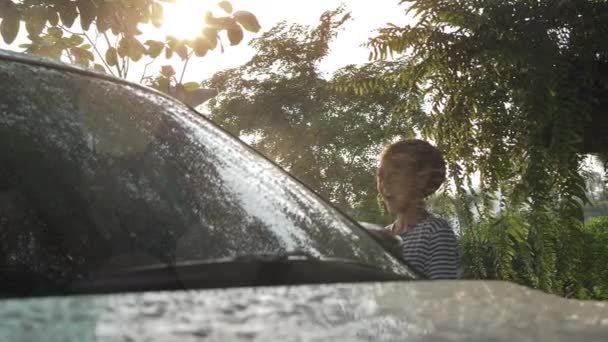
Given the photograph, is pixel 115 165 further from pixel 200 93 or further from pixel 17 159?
pixel 200 93

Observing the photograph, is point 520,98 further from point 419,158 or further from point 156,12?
point 156,12

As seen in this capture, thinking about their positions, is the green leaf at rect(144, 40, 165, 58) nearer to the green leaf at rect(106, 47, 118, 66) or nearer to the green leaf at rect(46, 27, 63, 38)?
the green leaf at rect(106, 47, 118, 66)

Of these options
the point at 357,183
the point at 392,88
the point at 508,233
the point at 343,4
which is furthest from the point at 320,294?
the point at 357,183

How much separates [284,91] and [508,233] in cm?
2239

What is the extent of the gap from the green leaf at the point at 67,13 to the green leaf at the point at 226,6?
71 cm

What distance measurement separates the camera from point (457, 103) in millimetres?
4246

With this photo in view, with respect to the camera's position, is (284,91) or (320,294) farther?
(284,91)

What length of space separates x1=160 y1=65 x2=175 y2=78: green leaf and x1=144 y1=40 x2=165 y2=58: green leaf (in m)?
0.13

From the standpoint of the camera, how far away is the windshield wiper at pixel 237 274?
1.34m

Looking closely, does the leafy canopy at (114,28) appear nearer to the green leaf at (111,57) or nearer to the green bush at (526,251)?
the green leaf at (111,57)

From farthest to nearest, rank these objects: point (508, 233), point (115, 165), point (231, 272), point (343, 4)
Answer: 1. point (343, 4)
2. point (508, 233)
3. point (115, 165)
4. point (231, 272)

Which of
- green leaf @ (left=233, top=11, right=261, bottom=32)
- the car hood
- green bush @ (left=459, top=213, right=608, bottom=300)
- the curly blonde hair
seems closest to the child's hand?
the car hood

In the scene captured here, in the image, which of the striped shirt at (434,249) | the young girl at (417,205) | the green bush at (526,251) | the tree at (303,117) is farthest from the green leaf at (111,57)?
the tree at (303,117)

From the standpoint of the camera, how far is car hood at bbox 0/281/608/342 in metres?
0.84
